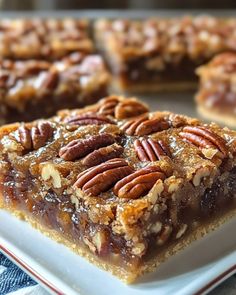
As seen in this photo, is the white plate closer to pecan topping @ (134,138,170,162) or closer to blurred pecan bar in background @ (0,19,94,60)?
pecan topping @ (134,138,170,162)

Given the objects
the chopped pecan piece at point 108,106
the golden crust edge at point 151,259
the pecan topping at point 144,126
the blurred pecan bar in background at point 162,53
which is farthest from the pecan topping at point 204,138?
the blurred pecan bar in background at point 162,53

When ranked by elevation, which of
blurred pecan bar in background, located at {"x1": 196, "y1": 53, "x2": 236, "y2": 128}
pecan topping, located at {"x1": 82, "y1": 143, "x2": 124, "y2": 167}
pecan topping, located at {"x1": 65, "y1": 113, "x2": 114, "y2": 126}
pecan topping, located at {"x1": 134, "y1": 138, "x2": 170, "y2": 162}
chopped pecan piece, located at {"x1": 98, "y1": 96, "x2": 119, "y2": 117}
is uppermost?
pecan topping, located at {"x1": 134, "y1": 138, "x2": 170, "y2": 162}

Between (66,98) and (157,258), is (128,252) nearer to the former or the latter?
(157,258)

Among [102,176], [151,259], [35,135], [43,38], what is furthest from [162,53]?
[151,259]

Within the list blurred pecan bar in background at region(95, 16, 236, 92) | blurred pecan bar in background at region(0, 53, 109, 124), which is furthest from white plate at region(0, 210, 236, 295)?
blurred pecan bar in background at region(95, 16, 236, 92)

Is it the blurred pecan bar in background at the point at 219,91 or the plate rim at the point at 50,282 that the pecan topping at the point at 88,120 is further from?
the blurred pecan bar in background at the point at 219,91

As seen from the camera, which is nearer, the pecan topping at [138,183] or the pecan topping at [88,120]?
the pecan topping at [138,183]

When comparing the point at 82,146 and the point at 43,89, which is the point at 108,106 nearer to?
the point at 82,146
